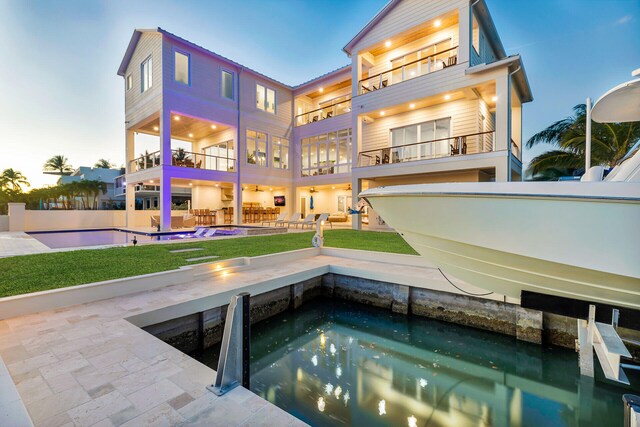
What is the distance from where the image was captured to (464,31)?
9.84 m

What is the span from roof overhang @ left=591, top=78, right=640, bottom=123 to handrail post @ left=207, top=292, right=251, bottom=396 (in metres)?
3.83

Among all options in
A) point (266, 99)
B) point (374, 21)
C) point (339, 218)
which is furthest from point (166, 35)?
point (339, 218)

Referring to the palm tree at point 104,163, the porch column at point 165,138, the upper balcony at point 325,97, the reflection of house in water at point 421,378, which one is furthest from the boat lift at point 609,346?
the palm tree at point 104,163

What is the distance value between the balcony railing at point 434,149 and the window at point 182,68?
9.15 m

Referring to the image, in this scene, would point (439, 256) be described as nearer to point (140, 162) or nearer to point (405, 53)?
point (405, 53)

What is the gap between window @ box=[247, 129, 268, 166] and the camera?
52.7ft

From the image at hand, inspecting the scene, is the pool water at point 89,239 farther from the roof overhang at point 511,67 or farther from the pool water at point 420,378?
the roof overhang at point 511,67

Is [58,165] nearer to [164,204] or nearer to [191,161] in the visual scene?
[191,161]

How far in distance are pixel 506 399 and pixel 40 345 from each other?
4941 millimetres

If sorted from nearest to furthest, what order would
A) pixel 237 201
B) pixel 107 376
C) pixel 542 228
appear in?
1. pixel 542 228
2. pixel 107 376
3. pixel 237 201

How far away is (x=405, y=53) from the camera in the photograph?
1240 cm

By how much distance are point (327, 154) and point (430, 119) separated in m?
6.38

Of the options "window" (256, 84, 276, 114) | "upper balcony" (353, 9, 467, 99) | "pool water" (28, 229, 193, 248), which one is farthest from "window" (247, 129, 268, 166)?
"upper balcony" (353, 9, 467, 99)

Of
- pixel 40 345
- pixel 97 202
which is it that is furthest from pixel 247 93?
pixel 97 202
